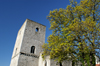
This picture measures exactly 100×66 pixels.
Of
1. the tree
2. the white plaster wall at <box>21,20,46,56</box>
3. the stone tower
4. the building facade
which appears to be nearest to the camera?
the tree

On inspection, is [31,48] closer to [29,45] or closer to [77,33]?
[29,45]

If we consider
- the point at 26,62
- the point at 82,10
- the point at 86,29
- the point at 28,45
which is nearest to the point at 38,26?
the point at 28,45

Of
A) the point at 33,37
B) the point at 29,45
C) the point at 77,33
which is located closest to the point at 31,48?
the point at 29,45

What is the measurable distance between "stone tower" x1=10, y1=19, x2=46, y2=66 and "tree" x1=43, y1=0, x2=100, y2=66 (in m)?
7.18

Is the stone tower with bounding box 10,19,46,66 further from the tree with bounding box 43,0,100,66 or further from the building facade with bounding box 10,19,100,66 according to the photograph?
the tree with bounding box 43,0,100,66

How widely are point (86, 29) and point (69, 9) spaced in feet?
14.3

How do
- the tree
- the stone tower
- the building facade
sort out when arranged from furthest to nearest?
the stone tower, the building facade, the tree

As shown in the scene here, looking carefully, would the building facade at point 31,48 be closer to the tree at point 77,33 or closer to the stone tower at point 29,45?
the stone tower at point 29,45

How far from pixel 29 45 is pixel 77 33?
12.9 metres

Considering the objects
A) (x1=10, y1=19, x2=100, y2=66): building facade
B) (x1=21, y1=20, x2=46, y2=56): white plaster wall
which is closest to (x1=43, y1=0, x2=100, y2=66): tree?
(x1=10, y1=19, x2=100, y2=66): building facade

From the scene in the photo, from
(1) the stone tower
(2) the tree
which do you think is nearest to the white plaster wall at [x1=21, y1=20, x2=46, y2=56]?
(1) the stone tower

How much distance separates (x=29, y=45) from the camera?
21.1m

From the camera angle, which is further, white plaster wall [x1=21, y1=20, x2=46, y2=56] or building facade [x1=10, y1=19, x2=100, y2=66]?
white plaster wall [x1=21, y1=20, x2=46, y2=56]

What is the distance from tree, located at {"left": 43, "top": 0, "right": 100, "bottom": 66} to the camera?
34.7 ft
